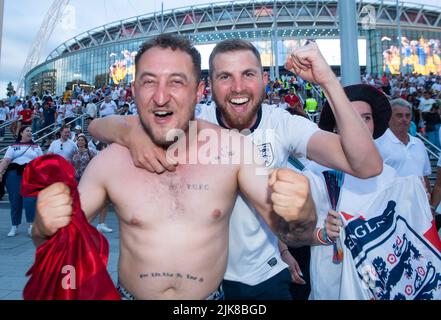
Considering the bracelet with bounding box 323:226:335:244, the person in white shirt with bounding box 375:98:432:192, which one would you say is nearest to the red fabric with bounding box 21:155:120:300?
the bracelet with bounding box 323:226:335:244

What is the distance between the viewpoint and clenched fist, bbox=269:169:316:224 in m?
1.47

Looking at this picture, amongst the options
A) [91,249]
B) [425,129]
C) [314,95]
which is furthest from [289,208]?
[314,95]

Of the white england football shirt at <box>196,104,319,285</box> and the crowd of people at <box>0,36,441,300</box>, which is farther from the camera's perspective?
the white england football shirt at <box>196,104,319,285</box>

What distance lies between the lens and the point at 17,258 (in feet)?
18.9

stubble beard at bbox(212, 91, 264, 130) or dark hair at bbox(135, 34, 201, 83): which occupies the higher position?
dark hair at bbox(135, 34, 201, 83)

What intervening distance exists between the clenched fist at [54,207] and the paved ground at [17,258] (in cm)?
316

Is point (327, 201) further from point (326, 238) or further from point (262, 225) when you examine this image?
point (262, 225)

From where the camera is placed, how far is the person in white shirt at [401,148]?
181 inches

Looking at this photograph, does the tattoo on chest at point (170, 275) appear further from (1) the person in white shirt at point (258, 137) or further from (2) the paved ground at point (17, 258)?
(2) the paved ground at point (17, 258)

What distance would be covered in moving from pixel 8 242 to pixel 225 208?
623 cm

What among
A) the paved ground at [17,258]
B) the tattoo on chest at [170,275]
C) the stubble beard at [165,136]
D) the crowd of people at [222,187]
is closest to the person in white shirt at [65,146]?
the paved ground at [17,258]

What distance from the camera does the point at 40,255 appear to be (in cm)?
156

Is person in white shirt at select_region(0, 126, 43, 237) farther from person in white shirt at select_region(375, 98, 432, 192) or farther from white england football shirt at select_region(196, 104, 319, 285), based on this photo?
person in white shirt at select_region(375, 98, 432, 192)

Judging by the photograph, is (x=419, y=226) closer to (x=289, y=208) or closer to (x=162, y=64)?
(x=289, y=208)
